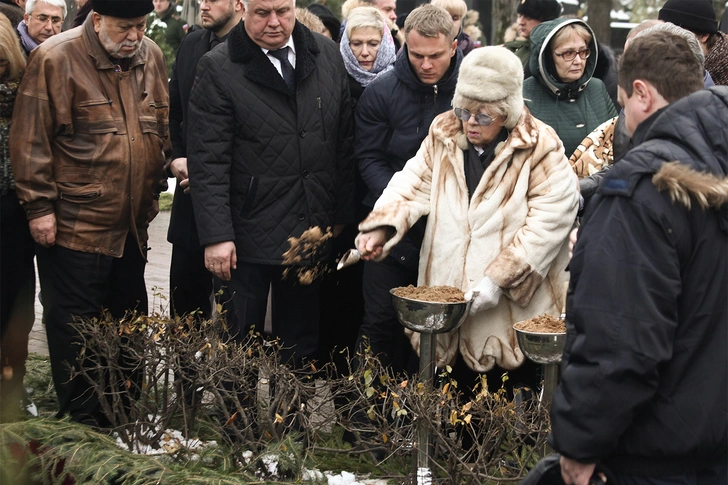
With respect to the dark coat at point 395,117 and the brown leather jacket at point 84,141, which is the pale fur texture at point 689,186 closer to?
the dark coat at point 395,117

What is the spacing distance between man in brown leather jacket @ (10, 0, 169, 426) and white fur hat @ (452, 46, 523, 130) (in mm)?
1737

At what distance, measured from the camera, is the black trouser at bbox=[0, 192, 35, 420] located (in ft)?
18.0

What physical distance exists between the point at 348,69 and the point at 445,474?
2.83 metres

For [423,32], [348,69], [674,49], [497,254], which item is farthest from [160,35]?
[674,49]

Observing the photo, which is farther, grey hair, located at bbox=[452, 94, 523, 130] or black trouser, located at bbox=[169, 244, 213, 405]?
black trouser, located at bbox=[169, 244, 213, 405]

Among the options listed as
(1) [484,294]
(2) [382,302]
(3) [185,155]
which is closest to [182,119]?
(3) [185,155]

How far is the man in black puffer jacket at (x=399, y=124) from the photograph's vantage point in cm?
530

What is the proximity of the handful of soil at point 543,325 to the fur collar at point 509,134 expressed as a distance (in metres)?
0.81

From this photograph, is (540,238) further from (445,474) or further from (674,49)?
(674,49)

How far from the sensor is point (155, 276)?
9.56 meters

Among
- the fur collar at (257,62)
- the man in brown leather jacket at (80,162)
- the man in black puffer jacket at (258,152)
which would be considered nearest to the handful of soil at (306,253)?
the man in black puffer jacket at (258,152)

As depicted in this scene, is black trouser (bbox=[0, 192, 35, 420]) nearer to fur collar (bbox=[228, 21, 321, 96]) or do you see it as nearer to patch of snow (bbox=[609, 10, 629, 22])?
fur collar (bbox=[228, 21, 321, 96])

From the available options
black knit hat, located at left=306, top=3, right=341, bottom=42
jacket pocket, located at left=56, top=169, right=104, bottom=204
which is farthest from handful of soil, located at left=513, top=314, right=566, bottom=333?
black knit hat, located at left=306, top=3, right=341, bottom=42

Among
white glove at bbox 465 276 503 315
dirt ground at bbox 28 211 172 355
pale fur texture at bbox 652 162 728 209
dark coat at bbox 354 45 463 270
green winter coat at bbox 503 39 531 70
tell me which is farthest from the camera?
dirt ground at bbox 28 211 172 355
